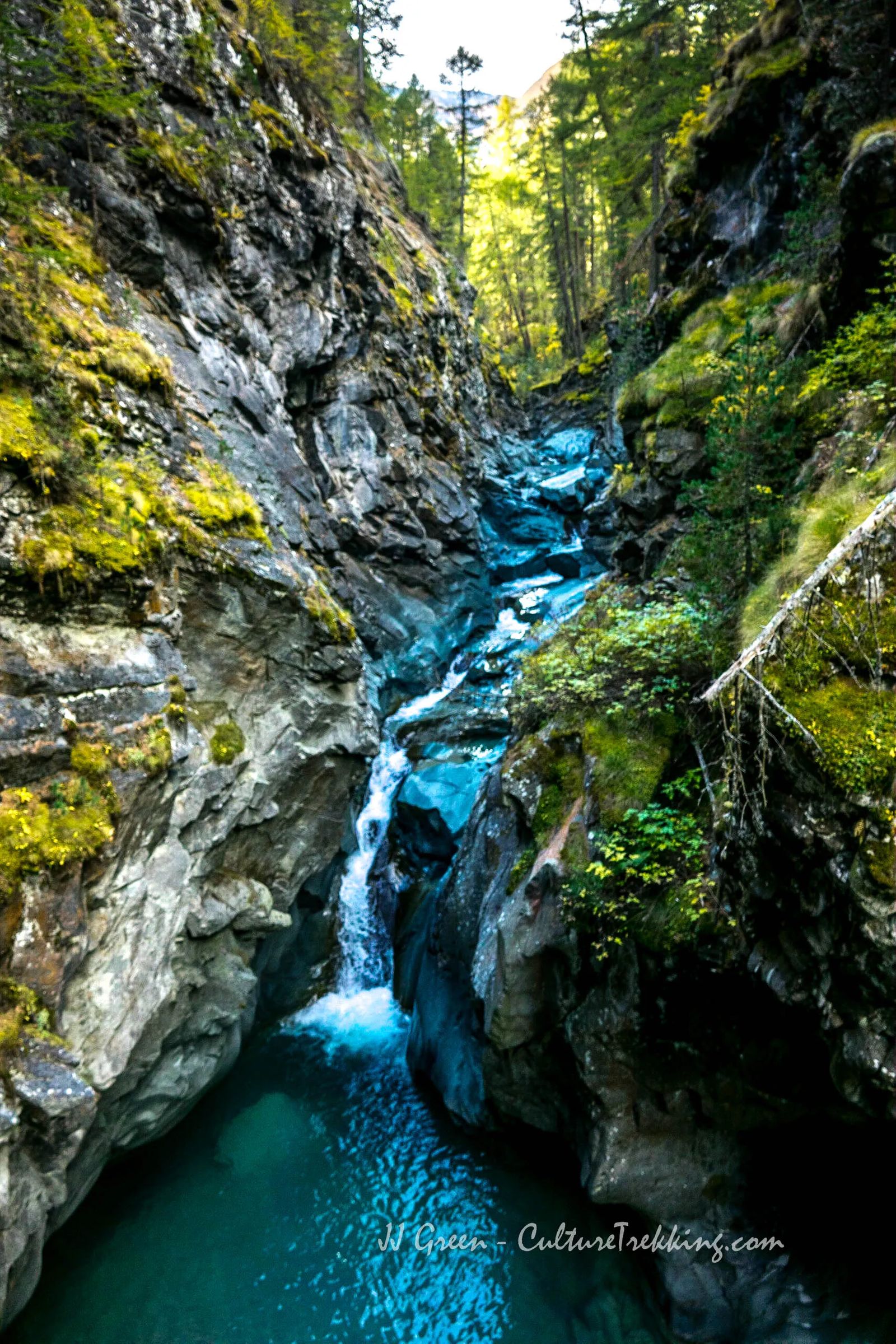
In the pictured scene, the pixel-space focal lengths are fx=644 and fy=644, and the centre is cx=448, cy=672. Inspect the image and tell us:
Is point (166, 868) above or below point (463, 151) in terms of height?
below

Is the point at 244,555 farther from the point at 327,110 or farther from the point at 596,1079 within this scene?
the point at 327,110

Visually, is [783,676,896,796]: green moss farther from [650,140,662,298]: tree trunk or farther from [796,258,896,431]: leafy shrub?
[650,140,662,298]: tree trunk

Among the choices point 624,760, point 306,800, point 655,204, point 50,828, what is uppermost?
point 655,204

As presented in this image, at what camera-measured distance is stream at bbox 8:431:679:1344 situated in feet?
24.5

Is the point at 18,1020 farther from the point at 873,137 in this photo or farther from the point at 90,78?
the point at 873,137

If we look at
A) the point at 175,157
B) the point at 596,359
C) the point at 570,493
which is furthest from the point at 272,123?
the point at 596,359

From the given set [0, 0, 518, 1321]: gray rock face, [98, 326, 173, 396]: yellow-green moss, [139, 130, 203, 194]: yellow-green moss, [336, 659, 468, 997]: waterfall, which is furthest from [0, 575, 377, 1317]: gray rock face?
[139, 130, 203, 194]: yellow-green moss

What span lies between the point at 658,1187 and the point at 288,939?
24.9ft

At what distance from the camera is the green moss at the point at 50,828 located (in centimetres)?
583

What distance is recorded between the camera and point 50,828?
621cm

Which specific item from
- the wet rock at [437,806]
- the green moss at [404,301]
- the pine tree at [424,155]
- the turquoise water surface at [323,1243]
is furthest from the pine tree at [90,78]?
the pine tree at [424,155]

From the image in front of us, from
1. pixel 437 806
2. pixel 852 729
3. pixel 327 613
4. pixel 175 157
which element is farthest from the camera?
pixel 437 806

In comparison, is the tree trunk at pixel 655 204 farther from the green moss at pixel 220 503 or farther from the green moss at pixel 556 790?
the green moss at pixel 556 790

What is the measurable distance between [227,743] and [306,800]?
222 cm
